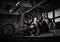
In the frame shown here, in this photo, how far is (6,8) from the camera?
22.1 ft

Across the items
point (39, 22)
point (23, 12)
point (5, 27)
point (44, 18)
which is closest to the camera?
point (44, 18)

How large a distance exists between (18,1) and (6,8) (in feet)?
7.24

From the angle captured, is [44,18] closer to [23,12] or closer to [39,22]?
[39,22]

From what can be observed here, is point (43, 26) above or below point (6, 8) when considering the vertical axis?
below

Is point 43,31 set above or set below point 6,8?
below

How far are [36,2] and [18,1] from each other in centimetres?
74

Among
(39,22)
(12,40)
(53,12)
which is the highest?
(53,12)

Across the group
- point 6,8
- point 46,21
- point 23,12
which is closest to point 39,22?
point 46,21

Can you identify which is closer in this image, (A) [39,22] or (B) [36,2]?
(A) [39,22]

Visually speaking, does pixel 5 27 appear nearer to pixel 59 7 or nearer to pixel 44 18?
pixel 44 18

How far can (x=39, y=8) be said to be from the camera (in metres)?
5.30

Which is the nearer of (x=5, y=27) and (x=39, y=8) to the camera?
(x=5, y=27)

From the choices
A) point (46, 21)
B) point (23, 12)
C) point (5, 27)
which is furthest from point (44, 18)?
point (23, 12)

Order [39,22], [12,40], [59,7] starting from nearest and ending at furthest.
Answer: [12,40], [39,22], [59,7]
